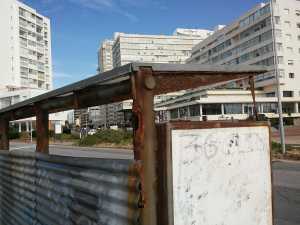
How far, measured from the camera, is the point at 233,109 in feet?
258

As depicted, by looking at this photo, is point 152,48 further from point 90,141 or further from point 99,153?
point 99,153

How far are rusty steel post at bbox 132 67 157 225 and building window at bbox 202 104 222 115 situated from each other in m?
75.6

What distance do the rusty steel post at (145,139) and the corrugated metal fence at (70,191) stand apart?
0.18ft

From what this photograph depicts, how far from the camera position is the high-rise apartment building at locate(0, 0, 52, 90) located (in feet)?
341

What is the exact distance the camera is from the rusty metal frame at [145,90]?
93.3 inches

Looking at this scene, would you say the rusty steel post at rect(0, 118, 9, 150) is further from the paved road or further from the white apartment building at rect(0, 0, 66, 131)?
the white apartment building at rect(0, 0, 66, 131)

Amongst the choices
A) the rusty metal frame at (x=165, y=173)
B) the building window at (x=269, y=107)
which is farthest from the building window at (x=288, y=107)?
the rusty metal frame at (x=165, y=173)

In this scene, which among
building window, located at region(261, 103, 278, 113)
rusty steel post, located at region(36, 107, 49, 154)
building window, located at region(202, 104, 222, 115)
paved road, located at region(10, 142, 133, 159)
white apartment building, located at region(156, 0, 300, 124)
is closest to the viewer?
rusty steel post, located at region(36, 107, 49, 154)

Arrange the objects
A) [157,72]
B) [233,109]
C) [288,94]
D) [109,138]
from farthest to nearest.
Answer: [288,94] < [233,109] < [109,138] < [157,72]

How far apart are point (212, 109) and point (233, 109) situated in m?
4.21

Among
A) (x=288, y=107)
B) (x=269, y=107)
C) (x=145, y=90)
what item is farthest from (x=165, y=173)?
(x=288, y=107)

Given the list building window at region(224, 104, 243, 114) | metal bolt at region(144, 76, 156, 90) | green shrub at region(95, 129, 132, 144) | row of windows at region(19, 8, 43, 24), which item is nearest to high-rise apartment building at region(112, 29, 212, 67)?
row of windows at region(19, 8, 43, 24)

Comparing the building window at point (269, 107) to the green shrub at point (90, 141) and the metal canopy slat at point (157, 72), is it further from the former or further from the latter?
the metal canopy slat at point (157, 72)

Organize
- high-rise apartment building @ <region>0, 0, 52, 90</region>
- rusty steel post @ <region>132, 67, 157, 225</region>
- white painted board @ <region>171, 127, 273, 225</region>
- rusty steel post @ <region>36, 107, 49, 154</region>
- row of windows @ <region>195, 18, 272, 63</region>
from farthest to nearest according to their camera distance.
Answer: high-rise apartment building @ <region>0, 0, 52, 90</region>
row of windows @ <region>195, 18, 272, 63</region>
rusty steel post @ <region>36, 107, 49, 154</region>
white painted board @ <region>171, 127, 273, 225</region>
rusty steel post @ <region>132, 67, 157, 225</region>
